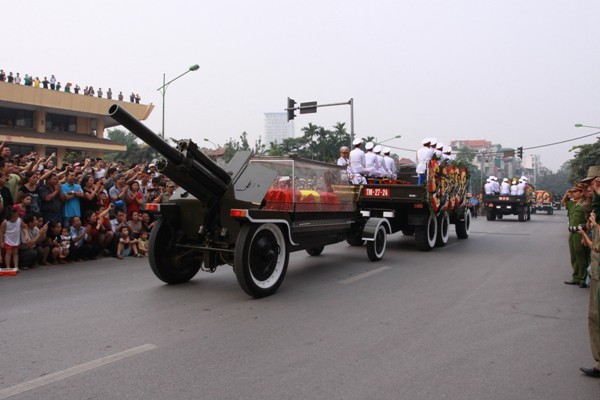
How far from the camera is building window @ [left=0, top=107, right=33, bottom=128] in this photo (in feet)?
117

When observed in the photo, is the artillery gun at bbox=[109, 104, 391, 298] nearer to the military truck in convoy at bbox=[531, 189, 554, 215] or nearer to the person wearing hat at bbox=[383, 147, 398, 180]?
the person wearing hat at bbox=[383, 147, 398, 180]

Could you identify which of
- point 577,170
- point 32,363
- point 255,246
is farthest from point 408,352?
point 577,170

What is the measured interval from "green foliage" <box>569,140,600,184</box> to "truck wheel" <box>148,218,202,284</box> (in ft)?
113

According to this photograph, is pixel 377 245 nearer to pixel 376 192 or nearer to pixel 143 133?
pixel 376 192

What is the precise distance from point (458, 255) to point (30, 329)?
30.1 ft

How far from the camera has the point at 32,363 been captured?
4.33m

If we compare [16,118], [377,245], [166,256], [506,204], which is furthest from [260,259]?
[16,118]

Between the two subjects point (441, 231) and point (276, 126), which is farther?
point (276, 126)

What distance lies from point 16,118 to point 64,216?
103ft

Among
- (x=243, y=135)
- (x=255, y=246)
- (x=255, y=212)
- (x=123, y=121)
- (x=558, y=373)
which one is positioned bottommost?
(x=558, y=373)

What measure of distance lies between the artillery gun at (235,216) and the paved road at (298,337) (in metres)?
0.41

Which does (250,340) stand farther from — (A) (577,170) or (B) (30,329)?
(A) (577,170)

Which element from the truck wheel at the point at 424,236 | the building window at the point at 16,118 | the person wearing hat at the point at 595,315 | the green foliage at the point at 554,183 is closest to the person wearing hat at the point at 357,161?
the truck wheel at the point at 424,236

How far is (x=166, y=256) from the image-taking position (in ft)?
25.0
